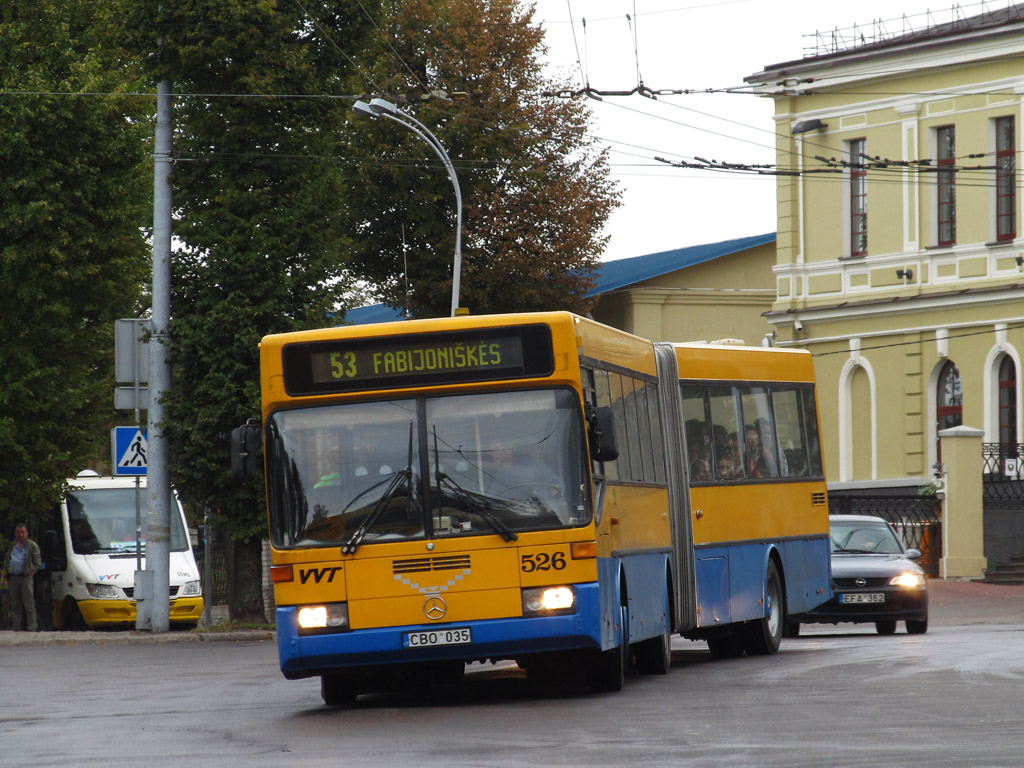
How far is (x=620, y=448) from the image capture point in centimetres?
1503

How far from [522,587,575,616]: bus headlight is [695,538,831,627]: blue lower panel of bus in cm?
426

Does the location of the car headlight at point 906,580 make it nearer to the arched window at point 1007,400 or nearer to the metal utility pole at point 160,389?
the metal utility pole at point 160,389

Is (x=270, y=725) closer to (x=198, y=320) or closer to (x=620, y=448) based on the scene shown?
(x=620, y=448)

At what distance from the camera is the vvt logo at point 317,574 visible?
43.8 feet

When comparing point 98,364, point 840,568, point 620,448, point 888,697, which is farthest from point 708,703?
point 98,364

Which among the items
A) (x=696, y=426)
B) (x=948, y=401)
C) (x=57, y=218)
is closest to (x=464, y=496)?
(x=696, y=426)

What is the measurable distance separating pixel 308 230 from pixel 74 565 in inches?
298

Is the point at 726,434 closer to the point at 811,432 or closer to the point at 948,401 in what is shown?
the point at 811,432

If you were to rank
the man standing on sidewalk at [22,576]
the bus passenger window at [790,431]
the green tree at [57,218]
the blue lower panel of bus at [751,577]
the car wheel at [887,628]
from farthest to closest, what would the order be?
the man standing on sidewalk at [22,576], the green tree at [57,218], the car wheel at [887,628], the bus passenger window at [790,431], the blue lower panel of bus at [751,577]

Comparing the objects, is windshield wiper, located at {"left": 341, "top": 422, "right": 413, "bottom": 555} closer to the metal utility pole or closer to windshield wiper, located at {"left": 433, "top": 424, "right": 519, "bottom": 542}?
windshield wiper, located at {"left": 433, "top": 424, "right": 519, "bottom": 542}

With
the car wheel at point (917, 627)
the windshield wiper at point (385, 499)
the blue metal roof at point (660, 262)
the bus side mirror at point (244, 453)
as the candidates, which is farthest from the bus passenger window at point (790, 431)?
the blue metal roof at point (660, 262)

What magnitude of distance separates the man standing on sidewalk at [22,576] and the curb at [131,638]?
14.5ft

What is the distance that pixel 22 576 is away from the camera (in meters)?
31.1

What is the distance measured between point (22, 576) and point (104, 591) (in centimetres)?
161
